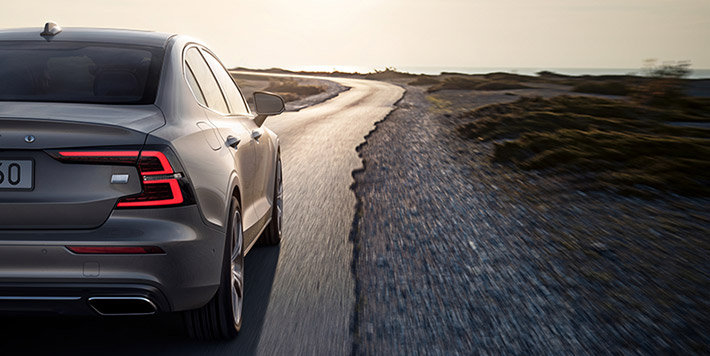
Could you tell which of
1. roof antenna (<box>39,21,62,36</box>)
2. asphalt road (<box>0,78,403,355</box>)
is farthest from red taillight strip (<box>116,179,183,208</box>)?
roof antenna (<box>39,21,62,36</box>)

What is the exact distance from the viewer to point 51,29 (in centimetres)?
413

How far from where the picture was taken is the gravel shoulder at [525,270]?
3.98 metres

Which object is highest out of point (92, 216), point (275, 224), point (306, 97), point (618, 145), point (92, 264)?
point (92, 216)

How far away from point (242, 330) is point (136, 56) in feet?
5.43

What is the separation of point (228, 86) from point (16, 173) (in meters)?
2.38

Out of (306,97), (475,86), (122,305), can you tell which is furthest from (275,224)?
(475,86)

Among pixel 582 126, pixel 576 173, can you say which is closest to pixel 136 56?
pixel 576 173

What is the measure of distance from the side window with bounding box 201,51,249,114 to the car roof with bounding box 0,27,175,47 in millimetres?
549

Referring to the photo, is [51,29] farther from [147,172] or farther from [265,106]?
[265,106]

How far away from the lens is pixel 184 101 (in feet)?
12.3

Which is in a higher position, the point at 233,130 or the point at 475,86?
the point at 233,130

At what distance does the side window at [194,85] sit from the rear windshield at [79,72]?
19 cm

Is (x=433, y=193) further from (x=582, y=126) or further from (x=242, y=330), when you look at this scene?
(x=582, y=126)

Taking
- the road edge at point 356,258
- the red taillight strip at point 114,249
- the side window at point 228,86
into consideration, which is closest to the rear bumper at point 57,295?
the red taillight strip at point 114,249
